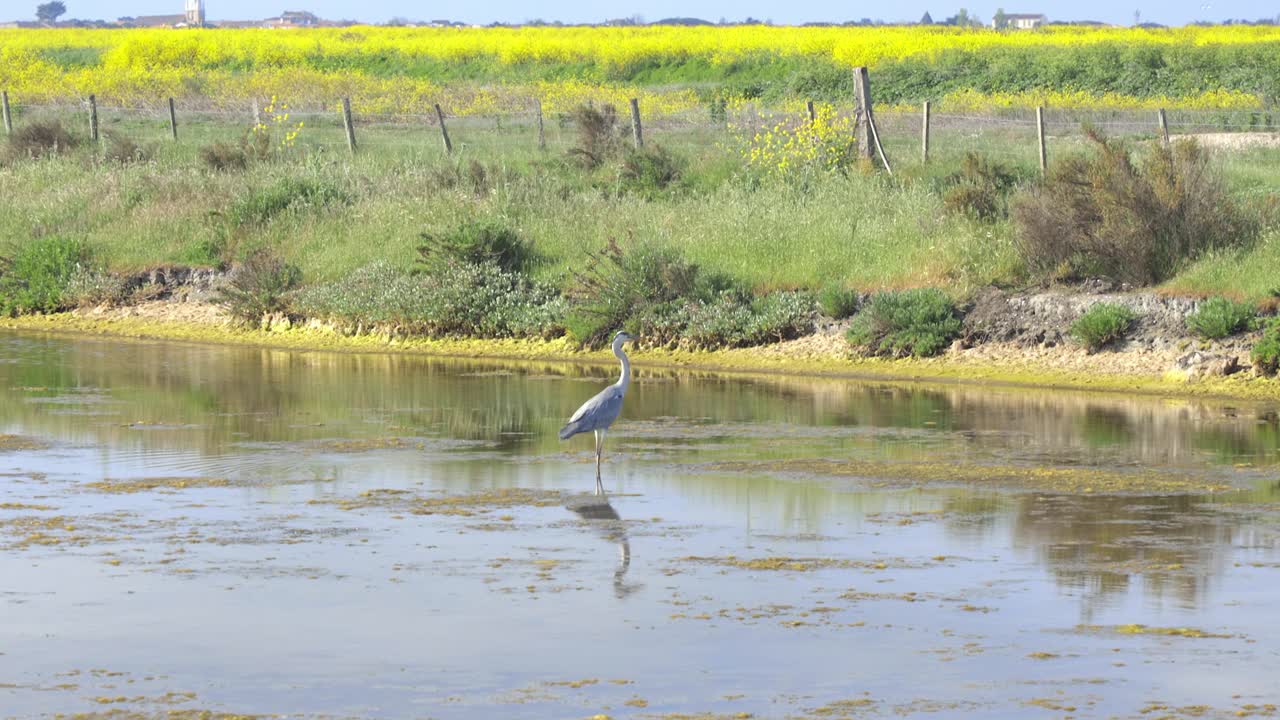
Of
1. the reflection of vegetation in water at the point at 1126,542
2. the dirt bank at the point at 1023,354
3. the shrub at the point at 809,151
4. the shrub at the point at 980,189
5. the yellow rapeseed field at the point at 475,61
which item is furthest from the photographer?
the yellow rapeseed field at the point at 475,61

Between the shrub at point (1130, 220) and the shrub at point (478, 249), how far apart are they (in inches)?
291

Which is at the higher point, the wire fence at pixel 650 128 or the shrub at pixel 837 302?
the wire fence at pixel 650 128

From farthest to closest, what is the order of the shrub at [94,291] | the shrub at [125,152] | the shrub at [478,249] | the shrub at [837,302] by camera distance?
the shrub at [125,152], the shrub at [94,291], the shrub at [478,249], the shrub at [837,302]

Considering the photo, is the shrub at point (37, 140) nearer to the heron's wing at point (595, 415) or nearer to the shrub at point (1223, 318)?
the shrub at point (1223, 318)

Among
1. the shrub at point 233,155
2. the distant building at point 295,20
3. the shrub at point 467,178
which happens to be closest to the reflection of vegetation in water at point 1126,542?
the shrub at point 467,178

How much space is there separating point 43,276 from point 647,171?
1018 centimetres

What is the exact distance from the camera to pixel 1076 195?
23.4m

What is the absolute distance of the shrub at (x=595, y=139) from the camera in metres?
33.2

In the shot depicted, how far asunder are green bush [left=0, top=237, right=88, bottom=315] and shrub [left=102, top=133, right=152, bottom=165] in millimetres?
5689

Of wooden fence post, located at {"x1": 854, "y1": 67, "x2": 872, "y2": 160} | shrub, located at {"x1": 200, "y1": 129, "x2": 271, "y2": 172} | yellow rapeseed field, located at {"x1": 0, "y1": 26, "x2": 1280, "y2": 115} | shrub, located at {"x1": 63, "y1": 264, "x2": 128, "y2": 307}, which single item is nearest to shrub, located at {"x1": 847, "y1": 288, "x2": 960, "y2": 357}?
wooden fence post, located at {"x1": 854, "y1": 67, "x2": 872, "y2": 160}

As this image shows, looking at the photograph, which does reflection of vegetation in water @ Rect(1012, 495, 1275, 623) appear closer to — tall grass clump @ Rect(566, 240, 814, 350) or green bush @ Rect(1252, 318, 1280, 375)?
green bush @ Rect(1252, 318, 1280, 375)

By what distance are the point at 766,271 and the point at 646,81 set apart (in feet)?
156

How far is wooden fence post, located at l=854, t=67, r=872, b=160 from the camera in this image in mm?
29734

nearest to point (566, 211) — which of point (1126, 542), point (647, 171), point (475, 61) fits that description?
point (647, 171)
